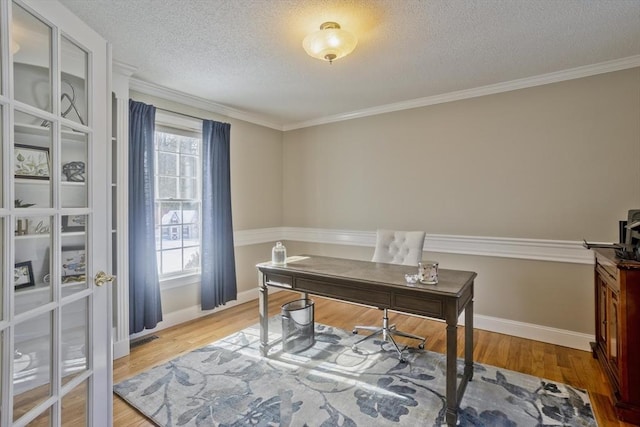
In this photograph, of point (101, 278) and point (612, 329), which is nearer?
point (101, 278)

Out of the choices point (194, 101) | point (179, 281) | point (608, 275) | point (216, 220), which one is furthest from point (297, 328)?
point (194, 101)

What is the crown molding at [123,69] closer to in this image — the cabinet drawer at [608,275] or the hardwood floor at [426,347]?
the hardwood floor at [426,347]

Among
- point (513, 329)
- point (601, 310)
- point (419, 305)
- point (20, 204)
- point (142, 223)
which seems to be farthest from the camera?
point (513, 329)

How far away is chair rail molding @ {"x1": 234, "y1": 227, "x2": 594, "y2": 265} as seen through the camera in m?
2.93

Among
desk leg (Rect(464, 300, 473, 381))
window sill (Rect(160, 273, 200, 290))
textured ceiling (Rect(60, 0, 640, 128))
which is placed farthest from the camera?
window sill (Rect(160, 273, 200, 290))

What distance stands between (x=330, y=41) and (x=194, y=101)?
2.19 meters

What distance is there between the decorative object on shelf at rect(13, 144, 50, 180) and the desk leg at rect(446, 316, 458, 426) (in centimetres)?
214

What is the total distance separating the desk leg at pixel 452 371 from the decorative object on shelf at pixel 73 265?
195cm

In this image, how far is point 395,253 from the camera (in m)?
3.09

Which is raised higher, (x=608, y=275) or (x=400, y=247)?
(x=400, y=247)

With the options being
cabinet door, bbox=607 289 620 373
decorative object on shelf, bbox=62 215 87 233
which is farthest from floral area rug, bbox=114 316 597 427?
decorative object on shelf, bbox=62 215 87 233

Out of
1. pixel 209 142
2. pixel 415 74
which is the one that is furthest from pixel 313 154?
pixel 415 74

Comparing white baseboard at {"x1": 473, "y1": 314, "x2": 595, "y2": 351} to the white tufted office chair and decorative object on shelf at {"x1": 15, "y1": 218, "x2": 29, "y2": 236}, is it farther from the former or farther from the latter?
decorative object on shelf at {"x1": 15, "y1": 218, "x2": 29, "y2": 236}

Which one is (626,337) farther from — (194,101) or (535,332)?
→ (194,101)
